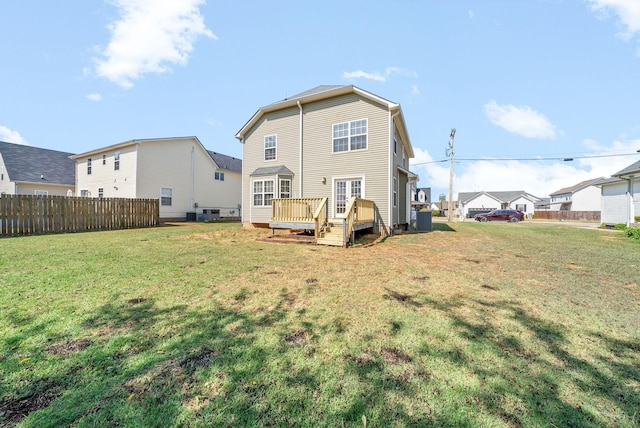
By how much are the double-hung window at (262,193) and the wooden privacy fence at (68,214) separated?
7292 mm

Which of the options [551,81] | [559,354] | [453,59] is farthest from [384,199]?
[551,81]

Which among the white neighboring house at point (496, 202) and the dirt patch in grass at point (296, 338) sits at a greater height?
the white neighboring house at point (496, 202)

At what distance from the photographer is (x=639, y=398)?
6.28 ft

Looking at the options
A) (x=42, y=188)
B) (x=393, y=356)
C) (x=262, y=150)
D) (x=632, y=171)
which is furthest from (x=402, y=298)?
(x=42, y=188)

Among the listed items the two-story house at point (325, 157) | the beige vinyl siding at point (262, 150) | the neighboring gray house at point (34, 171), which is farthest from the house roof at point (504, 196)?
the neighboring gray house at point (34, 171)

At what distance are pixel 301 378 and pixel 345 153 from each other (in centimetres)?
1123

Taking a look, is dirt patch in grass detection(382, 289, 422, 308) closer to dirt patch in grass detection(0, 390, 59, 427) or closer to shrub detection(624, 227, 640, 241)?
dirt patch in grass detection(0, 390, 59, 427)

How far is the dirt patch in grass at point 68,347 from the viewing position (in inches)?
94.0

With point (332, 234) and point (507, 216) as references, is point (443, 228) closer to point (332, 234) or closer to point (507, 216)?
point (332, 234)

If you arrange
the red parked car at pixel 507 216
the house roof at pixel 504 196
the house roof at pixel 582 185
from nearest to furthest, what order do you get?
the red parked car at pixel 507 216
the house roof at pixel 582 185
the house roof at pixel 504 196

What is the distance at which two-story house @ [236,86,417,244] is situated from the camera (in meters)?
11.5

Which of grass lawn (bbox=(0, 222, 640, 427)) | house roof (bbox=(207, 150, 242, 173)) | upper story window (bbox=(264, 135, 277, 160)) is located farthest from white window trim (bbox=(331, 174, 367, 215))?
house roof (bbox=(207, 150, 242, 173))

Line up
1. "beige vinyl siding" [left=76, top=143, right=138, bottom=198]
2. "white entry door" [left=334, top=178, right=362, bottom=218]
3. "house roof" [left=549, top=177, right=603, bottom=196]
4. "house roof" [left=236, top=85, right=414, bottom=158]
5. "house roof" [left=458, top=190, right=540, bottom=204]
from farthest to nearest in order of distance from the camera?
"house roof" [left=458, top=190, right=540, bottom=204] → "house roof" [left=549, top=177, right=603, bottom=196] → "beige vinyl siding" [left=76, top=143, right=138, bottom=198] → "white entry door" [left=334, top=178, right=362, bottom=218] → "house roof" [left=236, top=85, right=414, bottom=158]

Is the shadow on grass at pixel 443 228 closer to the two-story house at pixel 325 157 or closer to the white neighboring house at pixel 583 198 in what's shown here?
the two-story house at pixel 325 157
